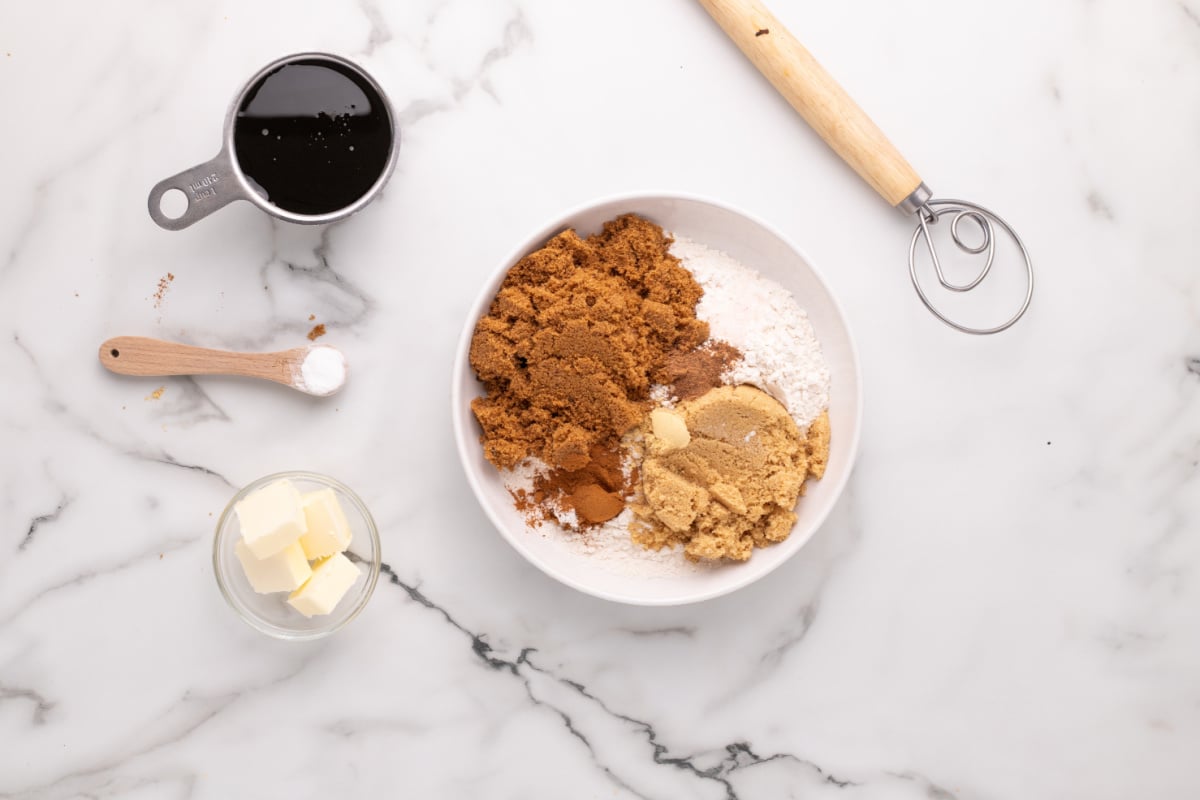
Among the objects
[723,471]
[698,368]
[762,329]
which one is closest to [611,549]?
[723,471]

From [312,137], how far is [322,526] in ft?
2.02

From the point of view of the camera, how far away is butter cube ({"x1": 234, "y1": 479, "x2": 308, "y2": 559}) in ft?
4.10

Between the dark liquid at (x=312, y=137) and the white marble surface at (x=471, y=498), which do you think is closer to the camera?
the dark liquid at (x=312, y=137)

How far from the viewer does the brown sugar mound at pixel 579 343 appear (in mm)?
1254

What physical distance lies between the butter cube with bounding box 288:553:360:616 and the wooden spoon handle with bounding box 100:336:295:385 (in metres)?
0.32

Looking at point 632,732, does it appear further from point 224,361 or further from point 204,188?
point 204,188

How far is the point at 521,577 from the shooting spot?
146 centimetres

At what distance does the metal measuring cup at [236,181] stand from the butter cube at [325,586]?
558mm

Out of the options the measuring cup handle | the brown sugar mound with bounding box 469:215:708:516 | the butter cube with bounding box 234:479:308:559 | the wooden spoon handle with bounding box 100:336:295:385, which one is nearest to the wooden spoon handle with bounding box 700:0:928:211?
the brown sugar mound with bounding box 469:215:708:516

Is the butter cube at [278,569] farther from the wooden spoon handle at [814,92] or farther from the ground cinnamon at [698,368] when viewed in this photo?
the wooden spoon handle at [814,92]

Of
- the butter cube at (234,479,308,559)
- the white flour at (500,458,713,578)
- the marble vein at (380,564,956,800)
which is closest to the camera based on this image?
the butter cube at (234,479,308,559)

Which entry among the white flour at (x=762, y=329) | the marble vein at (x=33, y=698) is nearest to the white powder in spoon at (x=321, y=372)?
the white flour at (x=762, y=329)

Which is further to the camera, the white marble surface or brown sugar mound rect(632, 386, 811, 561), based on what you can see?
the white marble surface

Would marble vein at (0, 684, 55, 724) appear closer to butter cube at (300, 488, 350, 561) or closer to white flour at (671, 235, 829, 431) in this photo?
butter cube at (300, 488, 350, 561)
